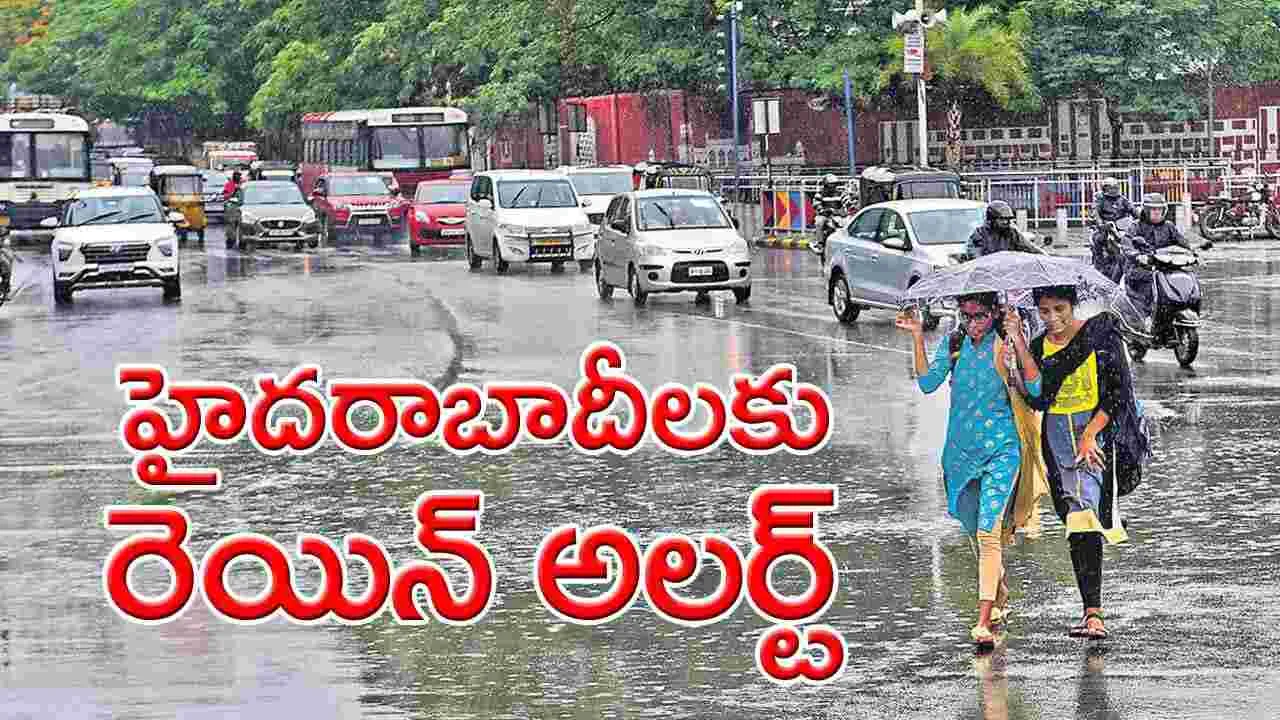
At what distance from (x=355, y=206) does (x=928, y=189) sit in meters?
20.5

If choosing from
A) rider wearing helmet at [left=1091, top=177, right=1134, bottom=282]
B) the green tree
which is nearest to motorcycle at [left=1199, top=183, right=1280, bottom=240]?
the green tree

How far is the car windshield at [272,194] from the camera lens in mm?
53969

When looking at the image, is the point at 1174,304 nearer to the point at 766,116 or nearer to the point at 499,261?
the point at 499,261

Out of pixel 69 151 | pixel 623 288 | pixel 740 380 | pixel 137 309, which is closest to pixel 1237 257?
pixel 623 288

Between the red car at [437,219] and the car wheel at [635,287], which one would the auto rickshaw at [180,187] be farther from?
the car wheel at [635,287]

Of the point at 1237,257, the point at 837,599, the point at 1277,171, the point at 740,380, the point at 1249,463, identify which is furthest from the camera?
the point at 1277,171

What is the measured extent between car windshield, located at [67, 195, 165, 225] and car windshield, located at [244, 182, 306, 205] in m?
15.5

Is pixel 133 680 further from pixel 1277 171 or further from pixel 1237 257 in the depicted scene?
pixel 1277 171

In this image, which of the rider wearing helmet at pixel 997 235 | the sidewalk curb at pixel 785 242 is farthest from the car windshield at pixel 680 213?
the sidewalk curb at pixel 785 242

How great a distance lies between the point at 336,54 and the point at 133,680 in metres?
76.6

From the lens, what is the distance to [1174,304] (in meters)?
22.4

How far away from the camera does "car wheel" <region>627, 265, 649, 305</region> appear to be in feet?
108

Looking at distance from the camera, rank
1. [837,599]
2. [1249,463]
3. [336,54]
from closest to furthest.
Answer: [837,599] < [1249,463] < [336,54]

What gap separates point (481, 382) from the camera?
22297mm
